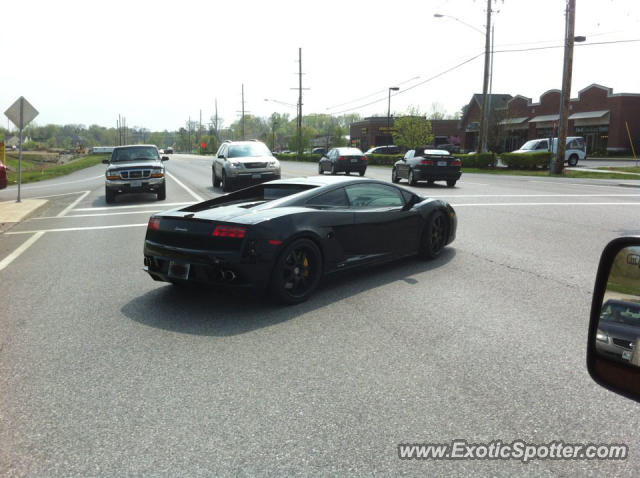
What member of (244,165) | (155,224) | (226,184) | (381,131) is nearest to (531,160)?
(244,165)

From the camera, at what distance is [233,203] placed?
23.0ft

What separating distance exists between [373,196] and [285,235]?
192 centimetres

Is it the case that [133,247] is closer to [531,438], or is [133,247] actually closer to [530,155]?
[531,438]

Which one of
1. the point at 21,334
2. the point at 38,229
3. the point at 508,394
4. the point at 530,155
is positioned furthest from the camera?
the point at 530,155

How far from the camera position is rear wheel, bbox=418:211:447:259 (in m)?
8.12

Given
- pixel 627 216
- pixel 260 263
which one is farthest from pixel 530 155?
pixel 260 263

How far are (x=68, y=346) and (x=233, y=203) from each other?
2686 millimetres

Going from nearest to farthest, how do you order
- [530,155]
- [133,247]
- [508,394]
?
[508,394]
[133,247]
[530,155]

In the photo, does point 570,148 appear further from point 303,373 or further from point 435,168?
point 303,373

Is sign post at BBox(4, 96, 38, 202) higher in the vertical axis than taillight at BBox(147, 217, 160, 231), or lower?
higher

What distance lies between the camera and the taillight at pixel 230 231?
19.2 feet

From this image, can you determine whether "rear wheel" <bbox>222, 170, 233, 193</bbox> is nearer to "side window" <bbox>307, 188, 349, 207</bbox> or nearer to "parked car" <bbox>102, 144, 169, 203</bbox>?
"parked car" <bbox>102, 144, 169, 203</bbox>

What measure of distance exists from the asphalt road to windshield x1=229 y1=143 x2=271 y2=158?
1376 centimetres

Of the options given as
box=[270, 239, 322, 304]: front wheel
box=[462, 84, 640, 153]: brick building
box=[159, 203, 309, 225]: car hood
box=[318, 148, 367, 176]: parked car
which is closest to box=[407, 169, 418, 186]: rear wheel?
box=[318, 148, 367, 176]: parked car
